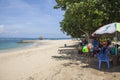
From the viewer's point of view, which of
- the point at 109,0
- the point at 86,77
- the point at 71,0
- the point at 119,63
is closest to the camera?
the point at 86,77

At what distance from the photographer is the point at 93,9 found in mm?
11617

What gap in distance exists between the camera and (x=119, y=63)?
408 inches

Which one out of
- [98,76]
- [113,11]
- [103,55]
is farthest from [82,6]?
[98,76]

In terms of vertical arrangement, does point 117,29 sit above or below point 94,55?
above

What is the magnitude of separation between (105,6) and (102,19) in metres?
1.03

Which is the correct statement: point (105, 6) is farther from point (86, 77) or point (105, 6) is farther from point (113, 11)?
point (86, 77)

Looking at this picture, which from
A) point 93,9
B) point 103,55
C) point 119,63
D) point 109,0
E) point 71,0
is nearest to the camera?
point 103,55

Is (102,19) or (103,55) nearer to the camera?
(103,55)

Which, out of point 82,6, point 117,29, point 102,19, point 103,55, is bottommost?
point 103,55

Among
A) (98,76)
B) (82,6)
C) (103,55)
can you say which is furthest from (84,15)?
(98,76)

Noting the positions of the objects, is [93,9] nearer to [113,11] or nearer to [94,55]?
[113,11]

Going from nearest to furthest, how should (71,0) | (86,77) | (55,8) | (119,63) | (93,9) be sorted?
1. (86,77)
2. (119,63)
3. (93,9)
4. (71,0)
5. (55,8)

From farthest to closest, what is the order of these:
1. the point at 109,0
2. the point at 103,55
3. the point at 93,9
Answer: the point at 109,0 < the point at 93,9 < the point at 103,55

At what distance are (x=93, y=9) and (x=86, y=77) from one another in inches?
208
